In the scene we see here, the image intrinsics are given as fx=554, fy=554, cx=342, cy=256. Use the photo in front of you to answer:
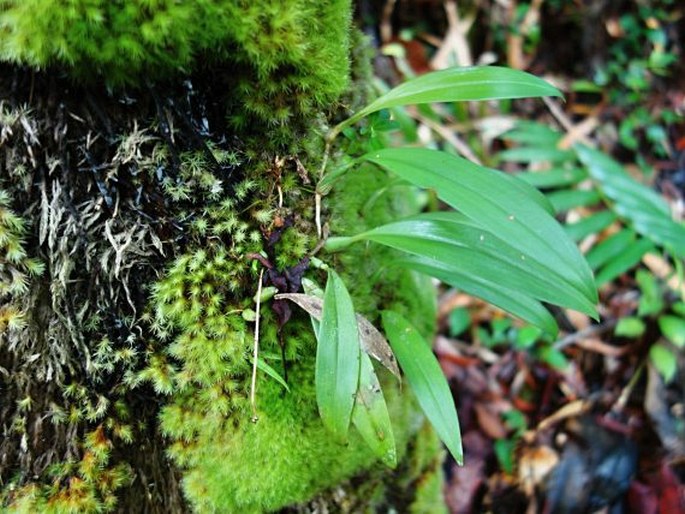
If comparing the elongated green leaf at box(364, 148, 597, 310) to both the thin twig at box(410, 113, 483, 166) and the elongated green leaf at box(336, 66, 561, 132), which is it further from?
the thin twig at box(410, 113, 483, 166)

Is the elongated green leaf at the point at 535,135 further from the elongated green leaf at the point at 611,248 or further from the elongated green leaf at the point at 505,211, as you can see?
the elongated green leaf at the point at 505,211

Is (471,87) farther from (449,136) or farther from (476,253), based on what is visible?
(449,136)

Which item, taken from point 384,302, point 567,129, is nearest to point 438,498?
point 384,302

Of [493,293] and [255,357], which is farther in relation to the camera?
[493,293]

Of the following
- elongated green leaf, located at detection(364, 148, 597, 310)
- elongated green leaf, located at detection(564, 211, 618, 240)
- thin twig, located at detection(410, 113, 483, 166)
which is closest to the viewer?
elongated green leaf, located at detection(364, 148, 597, 310)

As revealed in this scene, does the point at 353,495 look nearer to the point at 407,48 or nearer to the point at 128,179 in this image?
the point at 128,179

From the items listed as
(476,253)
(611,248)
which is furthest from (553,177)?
(476,253)

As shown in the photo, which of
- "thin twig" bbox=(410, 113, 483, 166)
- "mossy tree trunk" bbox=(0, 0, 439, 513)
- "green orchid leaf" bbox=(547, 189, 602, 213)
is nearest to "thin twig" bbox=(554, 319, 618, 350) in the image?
"green orchid leaf" bbox=(547, 189, 602, 213)
